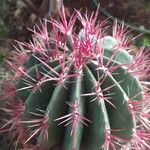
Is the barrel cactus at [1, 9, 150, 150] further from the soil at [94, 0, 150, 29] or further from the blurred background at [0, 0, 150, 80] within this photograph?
the soil at [94, 0, 150, 29]

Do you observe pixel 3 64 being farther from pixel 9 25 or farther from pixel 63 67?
pixel 63 67

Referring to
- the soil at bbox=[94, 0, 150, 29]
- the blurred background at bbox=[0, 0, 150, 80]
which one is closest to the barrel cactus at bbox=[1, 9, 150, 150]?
the blurred background at bbox=[0, 0, 150, 80]

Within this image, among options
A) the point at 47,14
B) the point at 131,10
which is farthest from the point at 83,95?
the point at 131,10

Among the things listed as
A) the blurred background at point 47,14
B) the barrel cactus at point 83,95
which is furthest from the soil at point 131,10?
the barrel cactus at point 83,95

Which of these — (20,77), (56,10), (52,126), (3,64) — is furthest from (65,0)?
(52,126)

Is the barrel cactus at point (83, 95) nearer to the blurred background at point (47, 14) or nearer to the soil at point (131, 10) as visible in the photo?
the blurred background at point (47, 14)

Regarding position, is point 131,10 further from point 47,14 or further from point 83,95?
point 83,95

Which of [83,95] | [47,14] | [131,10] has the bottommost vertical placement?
[83,95]
